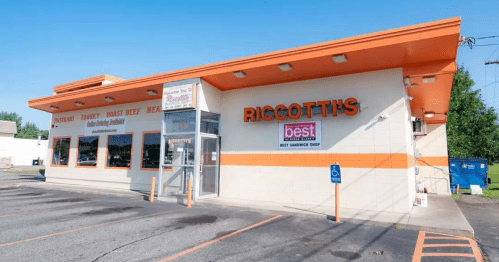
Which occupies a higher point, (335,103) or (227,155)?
(335,103)

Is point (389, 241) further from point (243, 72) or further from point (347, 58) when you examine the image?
point (243, 72)

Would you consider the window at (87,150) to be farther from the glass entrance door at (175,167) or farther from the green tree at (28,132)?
the green tree at (28,132)

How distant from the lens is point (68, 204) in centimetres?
970

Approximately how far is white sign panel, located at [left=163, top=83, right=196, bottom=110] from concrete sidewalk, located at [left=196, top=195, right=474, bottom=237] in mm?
3762

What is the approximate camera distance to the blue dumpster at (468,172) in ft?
55.5

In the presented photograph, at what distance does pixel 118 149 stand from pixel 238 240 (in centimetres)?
1144

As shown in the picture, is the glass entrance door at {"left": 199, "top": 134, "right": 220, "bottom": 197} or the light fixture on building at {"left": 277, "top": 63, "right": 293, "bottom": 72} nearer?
the light fixture on building at {"left": 277, "top": 63, "right": 293, "bottom": 72}

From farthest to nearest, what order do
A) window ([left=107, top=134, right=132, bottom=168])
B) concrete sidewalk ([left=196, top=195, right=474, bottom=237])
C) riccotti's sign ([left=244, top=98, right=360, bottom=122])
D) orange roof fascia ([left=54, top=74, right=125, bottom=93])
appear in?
orange roof fascia ([left=54, top=74, right=125, bottom=93]) → window ([left=107, top=134, right=132, bottom=168]) → riccotti's sign ([left=244, top=98, right=360, bottom=122]) → concrete sidewalk ([left=196, top=195, right=474, bottom=237])

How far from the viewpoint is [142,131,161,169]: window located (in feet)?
44.1

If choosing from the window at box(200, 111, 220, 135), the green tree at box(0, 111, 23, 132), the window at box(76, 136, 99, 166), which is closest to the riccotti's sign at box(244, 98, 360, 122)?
the window at box(200, 111, 220, 135)

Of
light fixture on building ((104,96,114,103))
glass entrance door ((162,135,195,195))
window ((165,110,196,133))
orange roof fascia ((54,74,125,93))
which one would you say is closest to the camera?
window ((165,110,196,133))

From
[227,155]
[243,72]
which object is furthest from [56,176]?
[243,72]

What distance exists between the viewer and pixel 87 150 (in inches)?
625

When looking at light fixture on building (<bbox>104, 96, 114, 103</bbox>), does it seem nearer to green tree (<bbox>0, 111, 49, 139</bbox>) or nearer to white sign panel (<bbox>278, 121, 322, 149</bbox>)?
white sign panel (<bbox>278, 121, 322, 149</bbox>)
